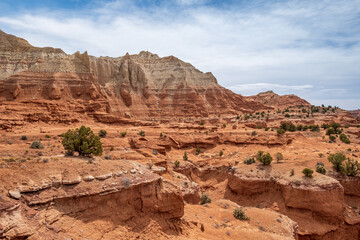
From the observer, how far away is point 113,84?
6028cm

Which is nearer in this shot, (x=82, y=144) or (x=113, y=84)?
(x=82, y=144)

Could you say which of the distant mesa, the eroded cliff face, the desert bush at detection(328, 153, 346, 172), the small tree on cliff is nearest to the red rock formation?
the distant mesa

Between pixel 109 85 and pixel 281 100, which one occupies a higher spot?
pixel 281 100

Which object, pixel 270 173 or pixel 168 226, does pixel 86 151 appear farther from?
pixel 270 173

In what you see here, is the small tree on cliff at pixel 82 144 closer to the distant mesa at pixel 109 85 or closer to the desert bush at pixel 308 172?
the desert bush at pixel 308 172

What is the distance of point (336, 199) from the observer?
1694 cm

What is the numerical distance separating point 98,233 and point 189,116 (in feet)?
189

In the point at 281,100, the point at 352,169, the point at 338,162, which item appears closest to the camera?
the point at 352,169

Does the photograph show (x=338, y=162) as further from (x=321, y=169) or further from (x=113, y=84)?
(x=113, y=84)

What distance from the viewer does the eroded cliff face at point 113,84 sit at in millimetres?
44469

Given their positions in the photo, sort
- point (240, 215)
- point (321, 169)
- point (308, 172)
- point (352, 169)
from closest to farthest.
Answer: point (240, 215) → point (308, 172) → point (352, 169) → point (321, 169)

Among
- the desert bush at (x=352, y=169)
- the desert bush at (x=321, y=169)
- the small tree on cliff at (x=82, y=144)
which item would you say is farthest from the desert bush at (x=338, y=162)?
the small tree on cliff at (x=82, y=144)

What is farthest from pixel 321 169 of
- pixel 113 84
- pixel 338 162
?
pixel 113 84

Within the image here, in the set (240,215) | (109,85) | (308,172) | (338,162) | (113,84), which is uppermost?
(113,84)
